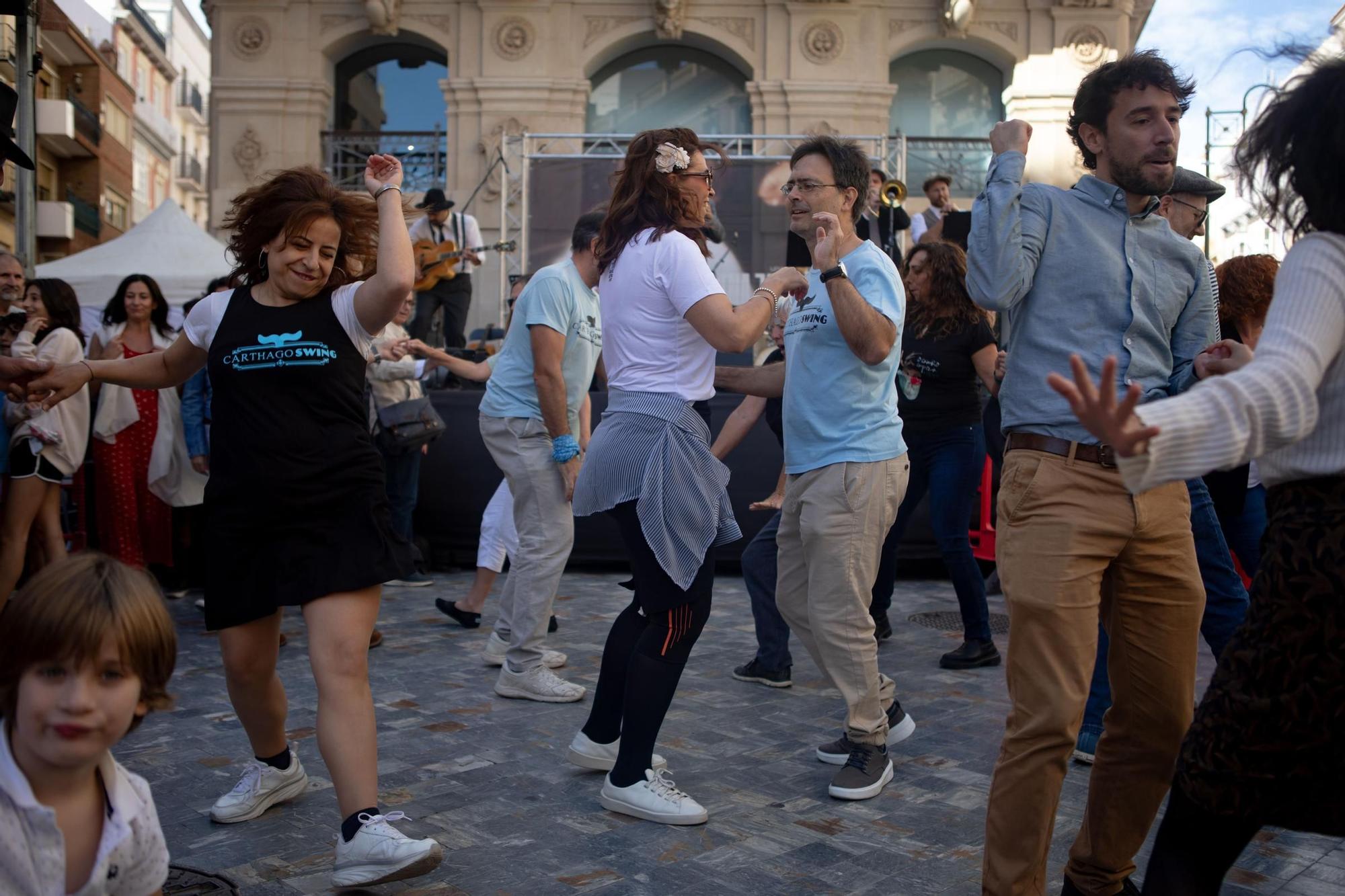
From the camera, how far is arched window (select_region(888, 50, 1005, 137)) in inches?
879

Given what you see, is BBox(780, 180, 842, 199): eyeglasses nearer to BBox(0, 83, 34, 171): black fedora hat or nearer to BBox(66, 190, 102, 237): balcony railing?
BBox(0, 83, 34, 171): black fedora hat

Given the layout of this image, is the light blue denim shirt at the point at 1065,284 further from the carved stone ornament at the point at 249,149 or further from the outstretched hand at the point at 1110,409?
the carved stone ornament at the point at 249,149

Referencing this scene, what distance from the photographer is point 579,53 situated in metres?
21.0

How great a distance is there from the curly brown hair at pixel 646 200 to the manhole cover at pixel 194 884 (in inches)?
80.6

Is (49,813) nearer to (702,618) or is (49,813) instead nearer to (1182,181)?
(702,618)

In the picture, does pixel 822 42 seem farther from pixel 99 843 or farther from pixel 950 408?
pixel 99 843

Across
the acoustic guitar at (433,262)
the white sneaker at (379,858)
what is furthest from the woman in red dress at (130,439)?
the acoustic guitar at (433,262)

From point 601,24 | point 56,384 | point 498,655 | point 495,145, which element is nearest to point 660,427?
point 56,384

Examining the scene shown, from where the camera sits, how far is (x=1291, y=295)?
2.07 m

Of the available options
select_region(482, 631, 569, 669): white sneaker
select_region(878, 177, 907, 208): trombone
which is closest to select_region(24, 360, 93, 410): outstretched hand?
select_region(482, 631, 569, 669): white sneaker

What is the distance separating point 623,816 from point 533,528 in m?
1.91

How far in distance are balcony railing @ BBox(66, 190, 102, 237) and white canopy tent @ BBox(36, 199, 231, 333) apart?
2607cm

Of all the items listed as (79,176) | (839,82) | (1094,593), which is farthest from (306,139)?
(79,176)

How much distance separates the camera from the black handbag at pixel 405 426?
795cm
